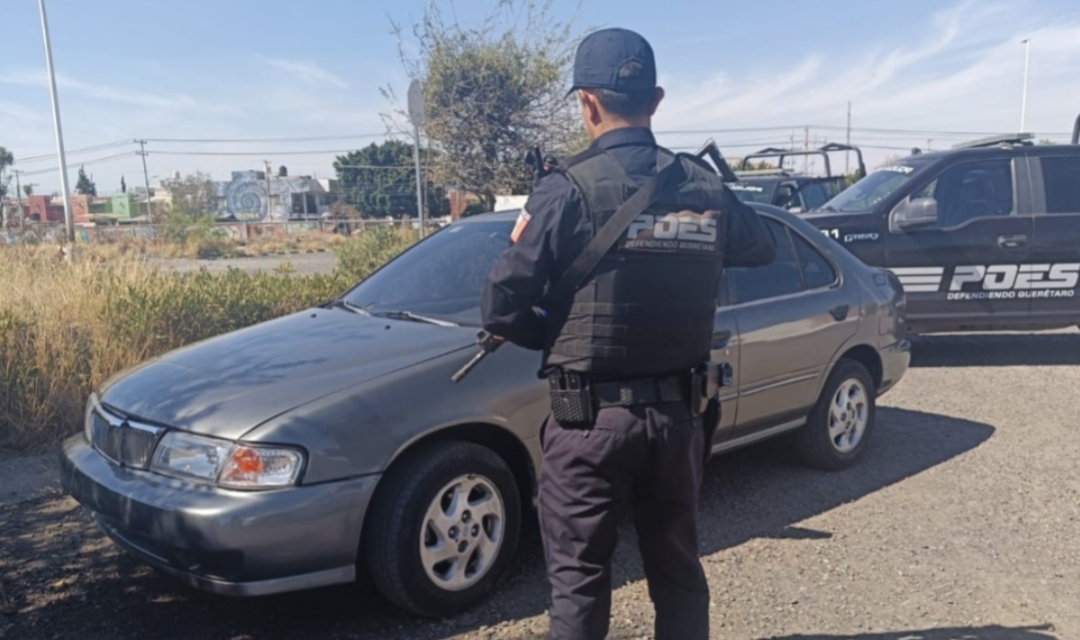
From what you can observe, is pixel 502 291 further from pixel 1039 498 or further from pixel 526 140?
pixel 526 140

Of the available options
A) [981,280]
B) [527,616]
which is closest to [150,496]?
[527,616]

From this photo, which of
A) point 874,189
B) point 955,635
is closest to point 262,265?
point 874,189

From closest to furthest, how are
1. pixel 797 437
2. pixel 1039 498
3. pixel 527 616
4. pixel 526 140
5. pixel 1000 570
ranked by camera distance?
pixel 527 616, pixel 1000 570, pixel 1039 498, pixel 797 437, pixel 526 140

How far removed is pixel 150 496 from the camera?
3.02 metres

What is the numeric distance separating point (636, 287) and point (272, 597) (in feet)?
7.09

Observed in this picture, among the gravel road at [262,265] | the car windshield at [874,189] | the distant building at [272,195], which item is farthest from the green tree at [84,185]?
the car windshield at [874,189]

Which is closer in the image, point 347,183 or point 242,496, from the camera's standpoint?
point 242,496

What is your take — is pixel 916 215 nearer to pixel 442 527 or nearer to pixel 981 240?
pixel 981 240

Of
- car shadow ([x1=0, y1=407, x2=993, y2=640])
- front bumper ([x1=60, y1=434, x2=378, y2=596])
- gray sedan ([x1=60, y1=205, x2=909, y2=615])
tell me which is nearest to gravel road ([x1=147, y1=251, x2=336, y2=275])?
car shadow ([x1=0, y1=407, x2=993, y2=640])

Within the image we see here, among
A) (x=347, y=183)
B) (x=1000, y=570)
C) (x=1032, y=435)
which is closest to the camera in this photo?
(x=1000, y=570)

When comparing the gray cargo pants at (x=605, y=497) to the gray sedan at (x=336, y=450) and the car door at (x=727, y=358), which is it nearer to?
the gray sedan at (x=336, y=450)

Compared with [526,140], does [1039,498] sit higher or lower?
lower

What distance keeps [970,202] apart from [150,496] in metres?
7.33

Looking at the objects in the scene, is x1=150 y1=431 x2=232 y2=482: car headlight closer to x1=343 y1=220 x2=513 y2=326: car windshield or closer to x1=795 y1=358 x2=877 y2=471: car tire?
x1=343 y1=220 x2=513 y2=326: car windshield
